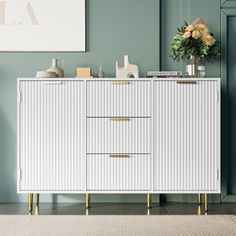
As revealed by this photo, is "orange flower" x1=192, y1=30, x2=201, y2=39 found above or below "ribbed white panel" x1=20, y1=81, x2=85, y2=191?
above

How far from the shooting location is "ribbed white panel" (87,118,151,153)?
4.11 m

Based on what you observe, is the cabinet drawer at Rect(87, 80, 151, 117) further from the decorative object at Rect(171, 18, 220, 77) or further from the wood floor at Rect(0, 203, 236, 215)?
the wood floor at Rect(0, 203, 236, 215)

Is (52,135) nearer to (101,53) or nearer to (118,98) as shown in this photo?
(118,98)

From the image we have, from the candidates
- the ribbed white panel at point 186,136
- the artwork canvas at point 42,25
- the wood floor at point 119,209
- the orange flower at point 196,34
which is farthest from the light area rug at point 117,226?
the artwork canvas at point 42,25

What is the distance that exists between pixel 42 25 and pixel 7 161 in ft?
4.16

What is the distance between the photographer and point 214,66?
4.57m

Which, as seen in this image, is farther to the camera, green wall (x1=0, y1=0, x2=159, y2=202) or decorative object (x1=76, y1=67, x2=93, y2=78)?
green wall (x1=0, y1=0, x2=159, y2=202)

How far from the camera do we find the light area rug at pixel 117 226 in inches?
56.1

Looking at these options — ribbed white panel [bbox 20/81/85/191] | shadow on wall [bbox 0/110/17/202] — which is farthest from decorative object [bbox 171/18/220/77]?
shadow on wall [bbox 0/110/17/202]

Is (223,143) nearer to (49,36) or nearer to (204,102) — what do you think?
(204,102)

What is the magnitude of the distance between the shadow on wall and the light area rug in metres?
2.91

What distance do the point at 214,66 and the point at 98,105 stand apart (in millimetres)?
1193

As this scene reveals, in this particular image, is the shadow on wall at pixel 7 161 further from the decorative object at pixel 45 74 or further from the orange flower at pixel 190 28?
the orange flower at pixel 190 28

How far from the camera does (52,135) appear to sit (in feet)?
13.5
